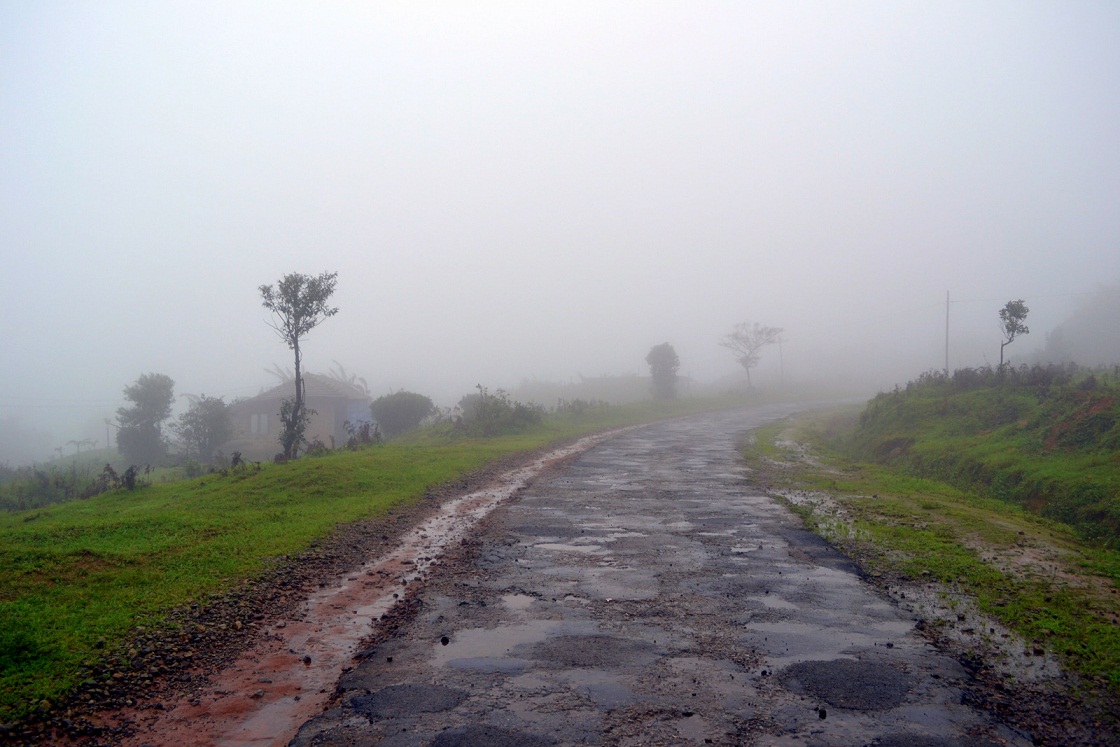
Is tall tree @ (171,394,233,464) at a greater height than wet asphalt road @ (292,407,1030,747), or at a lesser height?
greater

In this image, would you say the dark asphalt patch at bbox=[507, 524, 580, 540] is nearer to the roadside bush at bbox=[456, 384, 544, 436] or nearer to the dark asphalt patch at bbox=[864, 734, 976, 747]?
the dark asphalt patch at bbox=[864, 734, 976, 747]

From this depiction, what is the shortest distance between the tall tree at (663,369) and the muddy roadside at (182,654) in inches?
1921

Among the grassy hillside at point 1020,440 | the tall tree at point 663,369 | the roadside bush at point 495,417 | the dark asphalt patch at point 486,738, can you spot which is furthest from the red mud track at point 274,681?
the tall tree at point 663,369

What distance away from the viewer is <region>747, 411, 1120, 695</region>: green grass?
6.30m

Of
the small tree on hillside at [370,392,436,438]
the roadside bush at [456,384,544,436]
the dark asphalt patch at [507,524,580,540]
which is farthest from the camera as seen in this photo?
the small tree on hillside at [370,392,436,438]

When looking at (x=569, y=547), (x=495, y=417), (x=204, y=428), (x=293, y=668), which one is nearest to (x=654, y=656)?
(x=293, y=668)

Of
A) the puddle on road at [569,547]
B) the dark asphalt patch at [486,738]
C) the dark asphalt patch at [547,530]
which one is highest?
the dark asphalt patch at [547,530]

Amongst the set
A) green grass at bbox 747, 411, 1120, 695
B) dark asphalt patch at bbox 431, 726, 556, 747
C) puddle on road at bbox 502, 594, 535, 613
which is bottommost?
green grass at bbox 747, 411, 1120, 695

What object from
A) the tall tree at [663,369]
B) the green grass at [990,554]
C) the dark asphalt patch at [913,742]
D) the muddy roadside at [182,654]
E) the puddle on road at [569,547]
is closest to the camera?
the dark asphalt patch at [913,742]

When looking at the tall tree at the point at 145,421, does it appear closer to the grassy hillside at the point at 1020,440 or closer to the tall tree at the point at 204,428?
the tall tree at the point at 204,428

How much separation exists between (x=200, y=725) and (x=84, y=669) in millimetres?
1311

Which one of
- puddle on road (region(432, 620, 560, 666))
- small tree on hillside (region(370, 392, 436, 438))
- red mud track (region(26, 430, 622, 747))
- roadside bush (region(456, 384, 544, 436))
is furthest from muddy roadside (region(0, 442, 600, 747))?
small tree on hillside (region(370, 392, 436, 438))

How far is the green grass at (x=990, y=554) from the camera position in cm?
630

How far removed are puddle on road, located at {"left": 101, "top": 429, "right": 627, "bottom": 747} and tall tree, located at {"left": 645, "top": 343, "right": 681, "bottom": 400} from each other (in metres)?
48.8
